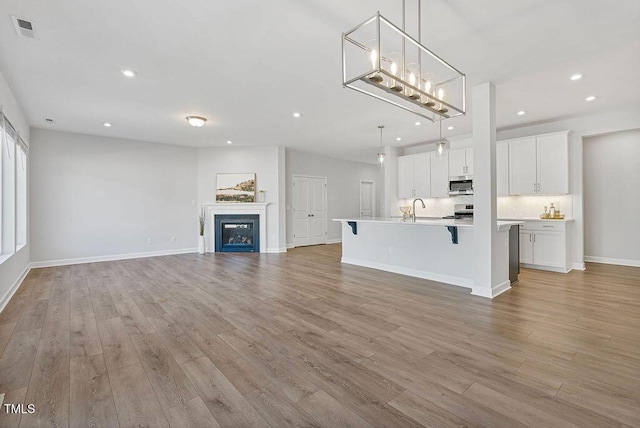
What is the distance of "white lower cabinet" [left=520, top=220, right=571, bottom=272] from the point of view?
5.25m

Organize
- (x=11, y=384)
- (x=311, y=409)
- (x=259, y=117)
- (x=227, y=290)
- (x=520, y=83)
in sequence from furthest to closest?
1. (x=259, y=117)
2. (x=227, y=290)
3. (x=520, y=83)
4. (x=11, y=384)
5. (x=311, y=409)

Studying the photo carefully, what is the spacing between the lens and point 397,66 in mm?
2395

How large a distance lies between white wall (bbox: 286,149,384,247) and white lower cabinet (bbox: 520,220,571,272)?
5422mm

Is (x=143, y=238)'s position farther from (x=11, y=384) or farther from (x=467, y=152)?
(x=467, y=152)

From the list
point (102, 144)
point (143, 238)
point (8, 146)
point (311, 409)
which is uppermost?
point (102, 144)

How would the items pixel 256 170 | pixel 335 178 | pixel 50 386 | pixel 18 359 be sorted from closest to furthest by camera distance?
pixel 50 386, pixel 18 359, pixel 256 170, pixel 335 178

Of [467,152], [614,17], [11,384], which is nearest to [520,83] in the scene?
[614,17]

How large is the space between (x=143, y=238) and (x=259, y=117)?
433 centimetres

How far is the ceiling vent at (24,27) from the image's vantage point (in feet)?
8.58

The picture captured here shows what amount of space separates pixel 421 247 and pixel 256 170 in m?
4.98

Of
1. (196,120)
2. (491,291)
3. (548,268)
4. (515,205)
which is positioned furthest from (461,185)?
(196,120)

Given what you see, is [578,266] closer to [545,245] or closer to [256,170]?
[545,245]

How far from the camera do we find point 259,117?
18.0 feet

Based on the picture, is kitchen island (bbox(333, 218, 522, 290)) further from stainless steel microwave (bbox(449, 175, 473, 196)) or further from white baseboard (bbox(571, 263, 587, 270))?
white baseboard (bbox(571, 263, 587, 270))
